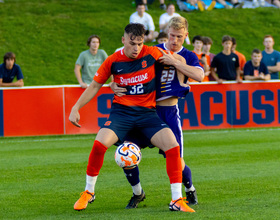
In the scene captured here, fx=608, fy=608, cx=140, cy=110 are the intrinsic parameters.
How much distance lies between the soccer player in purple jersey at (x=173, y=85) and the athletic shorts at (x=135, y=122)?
0.23m

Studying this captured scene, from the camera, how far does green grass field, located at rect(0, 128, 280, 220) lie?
6.54 m

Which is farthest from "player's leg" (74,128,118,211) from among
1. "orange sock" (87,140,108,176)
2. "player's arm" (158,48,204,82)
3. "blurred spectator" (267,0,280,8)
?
"blurred spectator" (267,0,280,8)

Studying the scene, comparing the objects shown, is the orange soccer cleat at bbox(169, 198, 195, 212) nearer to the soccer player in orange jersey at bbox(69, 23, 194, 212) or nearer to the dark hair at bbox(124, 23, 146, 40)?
the soccer player in orange jersey at bbox(69, 23, 194, 212)

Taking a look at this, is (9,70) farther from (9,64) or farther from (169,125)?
(169,125)

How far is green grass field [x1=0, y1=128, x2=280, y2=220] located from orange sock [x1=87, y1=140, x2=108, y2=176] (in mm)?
452

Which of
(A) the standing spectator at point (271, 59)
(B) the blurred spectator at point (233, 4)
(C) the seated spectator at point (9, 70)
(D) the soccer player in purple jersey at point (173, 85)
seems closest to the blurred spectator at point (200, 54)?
(A) the standing spectator at point (271, 59)

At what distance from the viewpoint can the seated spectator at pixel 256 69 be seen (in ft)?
51.3

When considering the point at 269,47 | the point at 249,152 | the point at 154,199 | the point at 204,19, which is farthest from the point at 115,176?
the point at 204,19

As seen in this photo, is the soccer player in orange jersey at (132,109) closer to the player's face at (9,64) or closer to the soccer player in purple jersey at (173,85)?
the soccer player in purple jersey at (173,85)

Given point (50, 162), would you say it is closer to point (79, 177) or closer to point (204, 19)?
point (79, 177)

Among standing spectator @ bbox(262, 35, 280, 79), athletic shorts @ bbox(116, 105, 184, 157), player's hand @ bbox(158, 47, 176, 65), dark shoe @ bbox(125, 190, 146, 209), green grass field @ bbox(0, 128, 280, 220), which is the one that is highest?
player's hand @ bbox(158, 47, 176, 65)

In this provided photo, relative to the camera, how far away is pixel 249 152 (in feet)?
37.4

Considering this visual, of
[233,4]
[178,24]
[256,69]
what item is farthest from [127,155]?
[233,4]

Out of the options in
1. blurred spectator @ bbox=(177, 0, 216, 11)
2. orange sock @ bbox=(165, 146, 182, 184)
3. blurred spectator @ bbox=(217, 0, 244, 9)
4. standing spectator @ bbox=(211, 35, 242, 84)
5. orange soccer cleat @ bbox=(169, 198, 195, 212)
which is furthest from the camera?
blurred spectator @ bbox=(217, 0, 244, 9)
